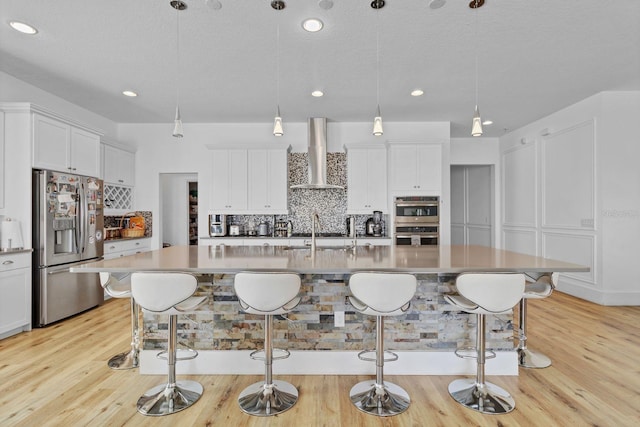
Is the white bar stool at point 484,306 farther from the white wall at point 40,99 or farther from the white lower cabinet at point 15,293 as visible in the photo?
the white wall at point 40,99

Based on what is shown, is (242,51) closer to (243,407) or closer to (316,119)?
(316,119)

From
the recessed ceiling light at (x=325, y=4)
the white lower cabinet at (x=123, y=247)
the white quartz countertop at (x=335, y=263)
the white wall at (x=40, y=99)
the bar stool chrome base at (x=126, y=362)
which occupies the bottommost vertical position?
the bar stool chrome base at (x=126, y=362)

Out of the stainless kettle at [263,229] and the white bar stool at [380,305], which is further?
the stainless kettle at [263,229]

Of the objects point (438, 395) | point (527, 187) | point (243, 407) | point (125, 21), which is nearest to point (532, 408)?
point (438, 395)

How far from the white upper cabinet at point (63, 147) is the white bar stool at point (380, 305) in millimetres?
3680

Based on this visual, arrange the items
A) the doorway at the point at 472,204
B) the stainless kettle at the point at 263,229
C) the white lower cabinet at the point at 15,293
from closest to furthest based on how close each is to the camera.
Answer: the white lower cabinet at the point at 15,293 < the stainless kettle at the point at 263,229 < the doorway at the point at 472,204

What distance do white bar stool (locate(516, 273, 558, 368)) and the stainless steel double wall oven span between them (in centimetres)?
220

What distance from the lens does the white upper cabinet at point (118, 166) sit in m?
4.84

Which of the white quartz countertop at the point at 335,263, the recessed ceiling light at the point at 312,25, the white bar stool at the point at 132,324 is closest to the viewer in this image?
the white quartz countertop at the point at 335,263

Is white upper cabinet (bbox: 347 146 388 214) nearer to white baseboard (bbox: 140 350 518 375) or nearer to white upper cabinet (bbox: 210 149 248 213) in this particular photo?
white upper cabinet (bbox: 210 149 248 213)

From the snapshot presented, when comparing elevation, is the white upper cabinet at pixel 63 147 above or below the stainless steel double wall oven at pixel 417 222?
above

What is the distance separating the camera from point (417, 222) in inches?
193

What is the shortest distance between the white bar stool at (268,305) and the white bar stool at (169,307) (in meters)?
0.32

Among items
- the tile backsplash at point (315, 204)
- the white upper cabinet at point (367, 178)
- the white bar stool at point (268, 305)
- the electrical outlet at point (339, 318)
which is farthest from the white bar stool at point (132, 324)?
the white upper cabinet at point (367, 178)
